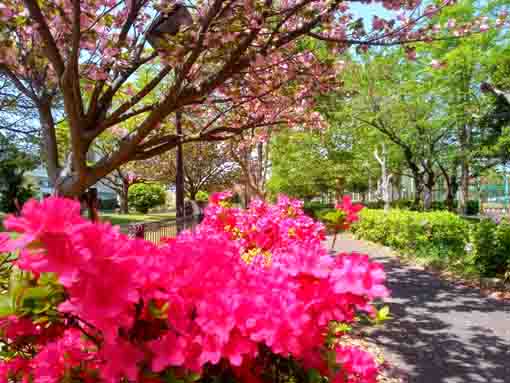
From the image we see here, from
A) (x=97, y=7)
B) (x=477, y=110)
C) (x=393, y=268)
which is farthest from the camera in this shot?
(x=477, y=110)

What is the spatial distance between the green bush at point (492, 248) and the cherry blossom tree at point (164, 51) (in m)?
4.42

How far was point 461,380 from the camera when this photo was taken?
3.41 meters

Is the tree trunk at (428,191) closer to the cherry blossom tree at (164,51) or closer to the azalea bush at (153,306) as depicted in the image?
the cherry blossom tree at (164,51)

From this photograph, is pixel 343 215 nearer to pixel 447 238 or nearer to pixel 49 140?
pixel 49 140

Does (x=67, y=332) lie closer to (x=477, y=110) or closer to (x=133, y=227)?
(x=133, y=227)

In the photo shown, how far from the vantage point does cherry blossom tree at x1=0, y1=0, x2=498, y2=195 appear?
125 inches

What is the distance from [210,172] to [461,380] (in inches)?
1066

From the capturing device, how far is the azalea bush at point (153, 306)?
0.66 meters

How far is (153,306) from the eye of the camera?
33.7 inches

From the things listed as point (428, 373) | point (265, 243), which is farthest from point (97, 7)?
point (428, 373)

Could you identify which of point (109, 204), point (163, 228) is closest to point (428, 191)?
point (163, 228)

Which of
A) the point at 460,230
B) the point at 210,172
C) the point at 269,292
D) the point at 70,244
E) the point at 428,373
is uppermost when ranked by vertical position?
the point at 210,172

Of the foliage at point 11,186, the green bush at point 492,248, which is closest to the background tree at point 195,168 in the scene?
the foliage at point 11,186

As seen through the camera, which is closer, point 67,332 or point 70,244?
point 70,244
